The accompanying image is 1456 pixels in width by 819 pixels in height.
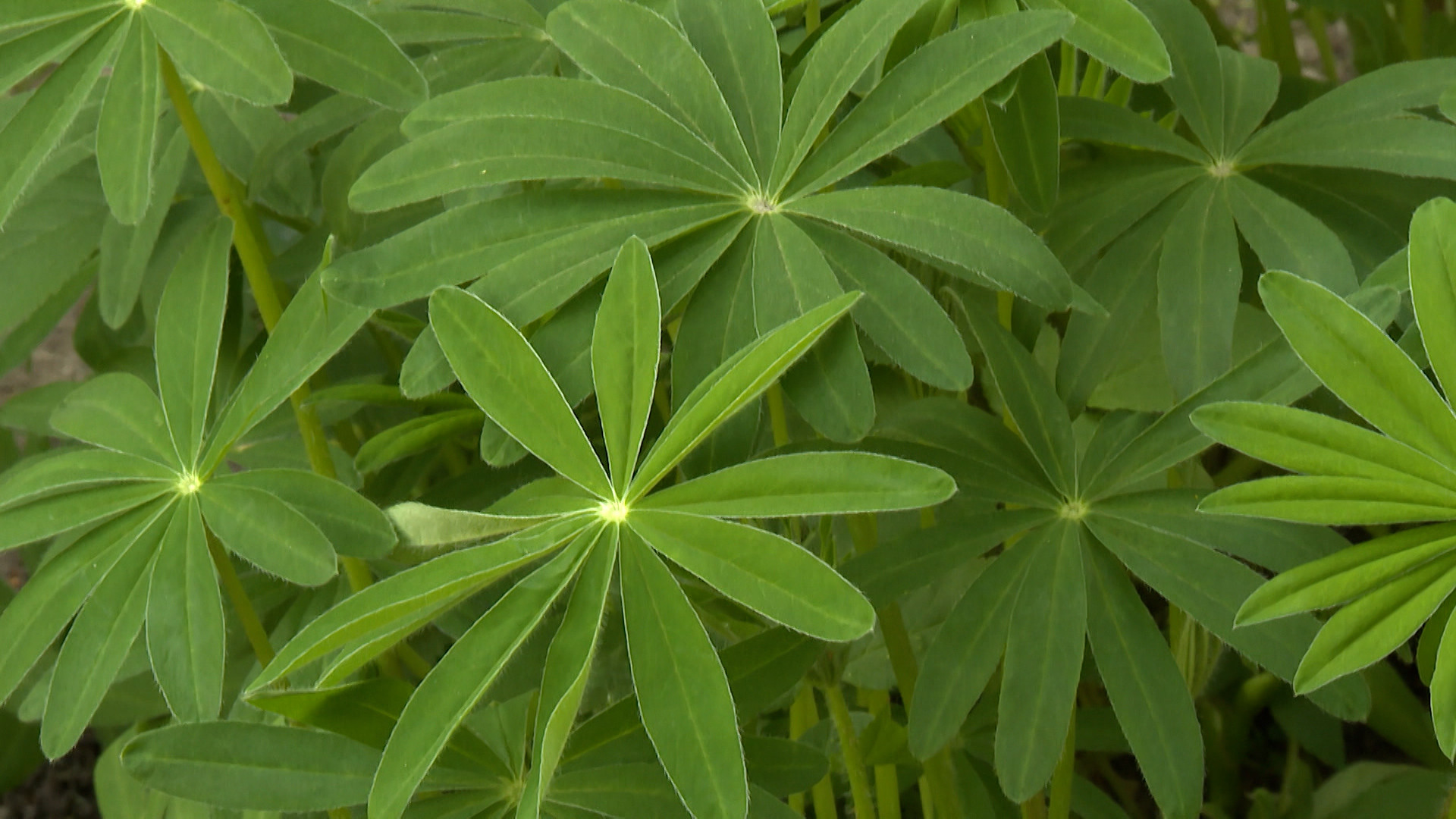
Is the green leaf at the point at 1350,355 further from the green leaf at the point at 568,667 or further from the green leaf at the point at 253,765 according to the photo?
the green leaf at the point at 253,765

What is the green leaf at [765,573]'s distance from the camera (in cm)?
67

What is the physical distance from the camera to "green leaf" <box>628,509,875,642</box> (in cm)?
67

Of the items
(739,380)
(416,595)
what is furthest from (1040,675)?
(416,595)

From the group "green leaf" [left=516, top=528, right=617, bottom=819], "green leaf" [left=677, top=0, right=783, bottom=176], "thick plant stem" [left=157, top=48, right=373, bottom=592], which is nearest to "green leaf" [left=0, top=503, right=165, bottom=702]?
"thick plant stem" [left=157, top=48, right=373, bottom=592]

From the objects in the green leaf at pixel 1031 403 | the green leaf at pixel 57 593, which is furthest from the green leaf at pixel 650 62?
the green leaf at pixel 57 593

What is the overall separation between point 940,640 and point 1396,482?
30 cm

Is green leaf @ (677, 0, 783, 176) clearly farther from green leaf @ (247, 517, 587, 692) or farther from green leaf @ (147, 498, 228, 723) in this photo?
green leaf @ (147, 498, 228, 723)

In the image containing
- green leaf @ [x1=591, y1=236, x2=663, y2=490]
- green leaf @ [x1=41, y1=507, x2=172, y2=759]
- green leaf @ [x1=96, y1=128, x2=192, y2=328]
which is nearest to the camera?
green leaf @ [x1=591, y1=236, x2=663, y2=490]

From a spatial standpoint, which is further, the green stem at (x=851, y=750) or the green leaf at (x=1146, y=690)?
the green stem at (x=851, y=750)

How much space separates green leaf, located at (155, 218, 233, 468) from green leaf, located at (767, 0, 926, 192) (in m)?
0.45

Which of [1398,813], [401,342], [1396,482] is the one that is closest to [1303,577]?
[1396,482]

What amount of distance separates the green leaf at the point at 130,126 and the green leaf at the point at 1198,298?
69 cm

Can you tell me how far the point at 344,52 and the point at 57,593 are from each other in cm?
42

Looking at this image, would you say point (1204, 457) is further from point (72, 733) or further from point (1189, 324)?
point (72, 733)
